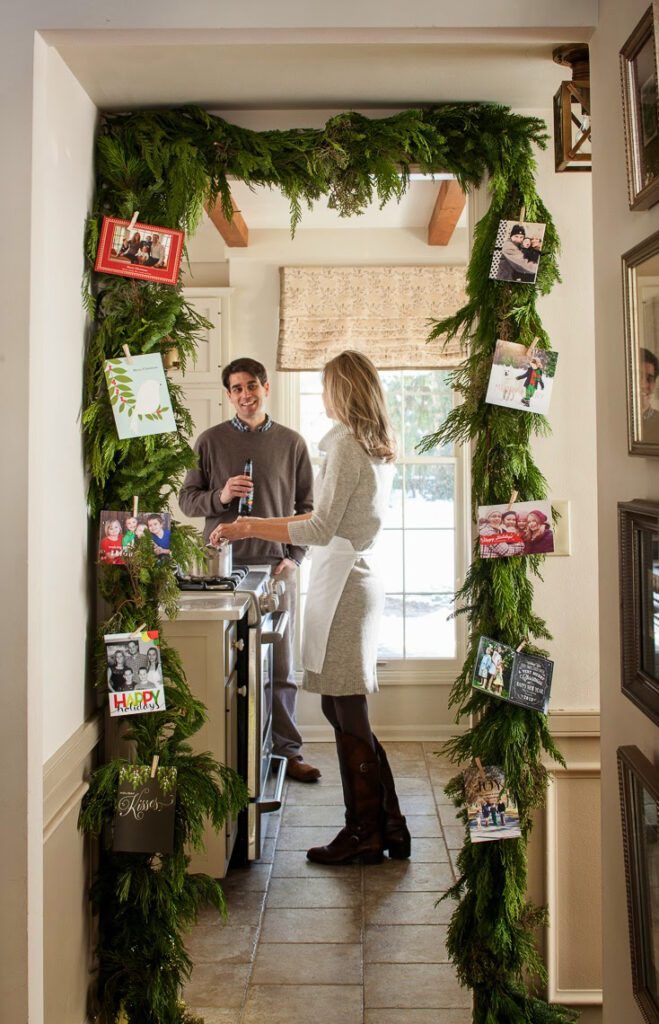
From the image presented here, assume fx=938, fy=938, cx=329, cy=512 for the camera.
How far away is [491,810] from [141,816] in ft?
2.65

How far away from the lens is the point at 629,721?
1631mm

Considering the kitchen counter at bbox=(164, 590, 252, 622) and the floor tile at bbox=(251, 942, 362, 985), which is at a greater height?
the kitchen counter at bbox=(164, 590, 252, 622)

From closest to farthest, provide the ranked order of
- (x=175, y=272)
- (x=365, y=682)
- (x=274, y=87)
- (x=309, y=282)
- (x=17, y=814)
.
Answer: (x=17, y=814)
(x=274, y=87)
(x=175, y=272)
(x=365, y=682)
(x=309, y=282)

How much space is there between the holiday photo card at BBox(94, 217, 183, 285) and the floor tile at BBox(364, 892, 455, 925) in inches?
79.3

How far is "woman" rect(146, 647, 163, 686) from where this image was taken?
2123mm

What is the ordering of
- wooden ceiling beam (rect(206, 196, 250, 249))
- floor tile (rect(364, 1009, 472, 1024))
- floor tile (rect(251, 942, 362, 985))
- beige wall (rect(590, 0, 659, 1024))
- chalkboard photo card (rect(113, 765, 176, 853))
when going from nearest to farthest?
beige wall (rect(590, 0, 659, 1024)), chalkboard photo card (rect(113, 765, 176, 853)), floor tile (rect(364, 1009, 472, 1024)), floor tile (rect(251, 942, 362, 985)), wooden ceiling beam (rect(206, 196, 250, 249))

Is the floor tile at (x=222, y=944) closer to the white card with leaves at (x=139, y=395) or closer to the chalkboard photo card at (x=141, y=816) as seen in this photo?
the chalkboard photo card at (x=141, y=816)

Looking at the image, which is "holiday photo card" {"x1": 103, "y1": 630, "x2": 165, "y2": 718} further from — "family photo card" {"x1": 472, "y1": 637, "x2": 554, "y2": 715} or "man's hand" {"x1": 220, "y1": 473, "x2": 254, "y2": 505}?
"man's hand" {"x1": 220, "y1": 473, "x2": 254, "y2": 505}

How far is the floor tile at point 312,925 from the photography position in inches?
110

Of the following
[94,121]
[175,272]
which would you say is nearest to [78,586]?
[175,272]

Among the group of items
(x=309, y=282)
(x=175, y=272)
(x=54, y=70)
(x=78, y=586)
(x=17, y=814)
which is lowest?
(x=17, y=814)

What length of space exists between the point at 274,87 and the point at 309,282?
8.69 feet

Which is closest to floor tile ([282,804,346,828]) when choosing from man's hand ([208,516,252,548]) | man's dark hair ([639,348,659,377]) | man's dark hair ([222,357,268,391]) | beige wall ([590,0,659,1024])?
man's hand ([208,516,252,548])

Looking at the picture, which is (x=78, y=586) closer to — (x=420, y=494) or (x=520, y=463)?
(x=520, y=463)
